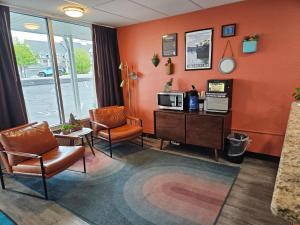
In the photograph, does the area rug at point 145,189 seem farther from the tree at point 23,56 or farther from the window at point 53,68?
the tree at point 23,56

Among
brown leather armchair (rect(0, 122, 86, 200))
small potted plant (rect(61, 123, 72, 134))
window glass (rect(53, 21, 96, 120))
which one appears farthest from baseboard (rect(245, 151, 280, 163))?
window glass (rect(53, 21, 96, 120))

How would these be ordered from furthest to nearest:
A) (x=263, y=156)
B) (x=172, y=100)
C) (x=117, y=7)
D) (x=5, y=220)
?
1. (x=172, y=100)
2. (x=263, y=156)
3. (x=117, y=7)
4. (x=5, y=220)

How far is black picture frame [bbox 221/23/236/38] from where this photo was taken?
9.72ft

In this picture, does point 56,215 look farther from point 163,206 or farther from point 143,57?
point 143,57

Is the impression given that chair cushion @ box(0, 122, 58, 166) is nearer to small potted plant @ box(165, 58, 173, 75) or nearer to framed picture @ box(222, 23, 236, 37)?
small potted plant @ box(165, 58, 173, 75)

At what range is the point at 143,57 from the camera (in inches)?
161

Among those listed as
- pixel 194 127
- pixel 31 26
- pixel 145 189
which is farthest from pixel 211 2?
pixel 31 26

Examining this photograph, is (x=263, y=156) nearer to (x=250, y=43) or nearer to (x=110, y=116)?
(x=250, y=43)

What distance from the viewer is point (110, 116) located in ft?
12.5

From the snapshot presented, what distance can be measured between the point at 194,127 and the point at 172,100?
2.10 ft

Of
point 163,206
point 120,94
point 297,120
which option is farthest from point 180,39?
point 163,206

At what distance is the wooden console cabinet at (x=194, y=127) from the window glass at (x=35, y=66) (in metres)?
2.05

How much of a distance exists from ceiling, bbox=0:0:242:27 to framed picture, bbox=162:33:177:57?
1.21ft

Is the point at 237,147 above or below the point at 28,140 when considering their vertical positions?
below
